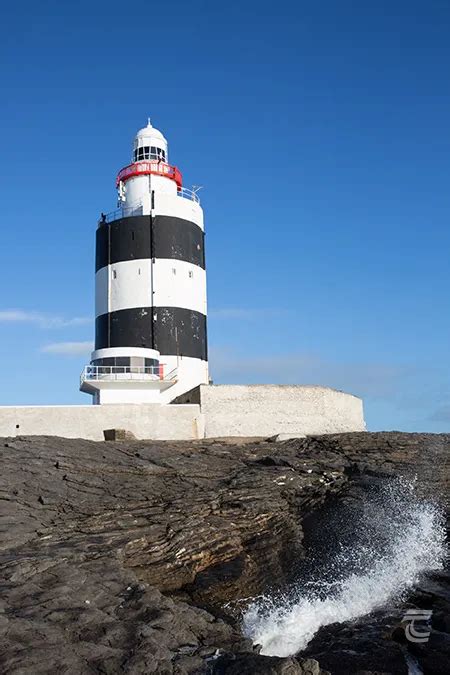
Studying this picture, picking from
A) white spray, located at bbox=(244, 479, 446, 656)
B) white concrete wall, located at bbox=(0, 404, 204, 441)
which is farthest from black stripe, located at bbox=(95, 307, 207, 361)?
white spray, located at bbox=(244, 479, 446, 656)

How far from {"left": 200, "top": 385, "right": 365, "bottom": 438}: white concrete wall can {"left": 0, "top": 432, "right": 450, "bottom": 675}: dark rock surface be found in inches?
76.5

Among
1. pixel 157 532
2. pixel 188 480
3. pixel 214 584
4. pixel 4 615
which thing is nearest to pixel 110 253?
pixel 188 480

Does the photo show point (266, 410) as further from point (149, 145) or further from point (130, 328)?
point (149, 145)

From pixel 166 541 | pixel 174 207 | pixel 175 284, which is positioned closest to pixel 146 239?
pixel 174 207

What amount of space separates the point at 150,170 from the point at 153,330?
7739 mm

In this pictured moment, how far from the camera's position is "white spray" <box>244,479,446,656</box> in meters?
10.2

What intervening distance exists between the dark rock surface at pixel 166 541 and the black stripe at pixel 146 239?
973cm

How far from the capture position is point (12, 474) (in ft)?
53.1

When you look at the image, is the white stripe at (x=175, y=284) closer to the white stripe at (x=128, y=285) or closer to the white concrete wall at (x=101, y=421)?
the white stripe at (x=128, y=285)

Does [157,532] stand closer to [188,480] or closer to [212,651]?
[188,480]

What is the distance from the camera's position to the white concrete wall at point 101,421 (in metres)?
23.1

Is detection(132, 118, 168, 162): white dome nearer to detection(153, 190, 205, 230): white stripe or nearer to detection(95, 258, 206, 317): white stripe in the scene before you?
detection(153, 190, 205, 230): white stripe

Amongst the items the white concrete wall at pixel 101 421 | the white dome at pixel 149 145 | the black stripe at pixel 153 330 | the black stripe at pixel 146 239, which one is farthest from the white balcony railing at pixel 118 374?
the white dome at pixel 149 145

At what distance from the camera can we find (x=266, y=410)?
25750 millimetres
